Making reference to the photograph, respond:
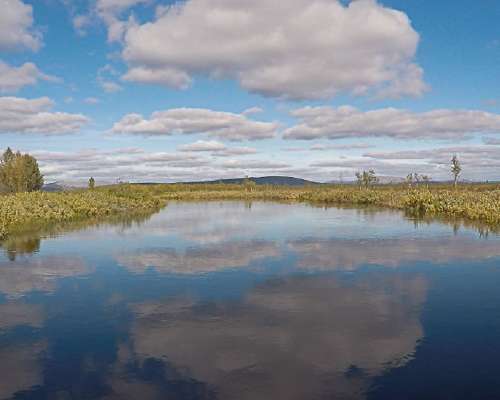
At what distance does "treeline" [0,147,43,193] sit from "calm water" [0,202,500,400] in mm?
89491

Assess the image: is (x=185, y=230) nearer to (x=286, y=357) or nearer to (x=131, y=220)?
(x=131, y=220)

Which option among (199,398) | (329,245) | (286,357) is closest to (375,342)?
(286,357)

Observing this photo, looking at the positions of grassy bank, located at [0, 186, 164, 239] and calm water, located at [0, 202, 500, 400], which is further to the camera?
grassy bank, located at [0, 186, 164, 239]

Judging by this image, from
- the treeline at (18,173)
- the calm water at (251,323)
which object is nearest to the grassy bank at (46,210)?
the calm water at (251,323)

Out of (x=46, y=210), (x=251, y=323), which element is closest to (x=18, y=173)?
(x=46, y=210)

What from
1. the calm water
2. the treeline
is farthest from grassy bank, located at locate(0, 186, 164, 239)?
the treeline

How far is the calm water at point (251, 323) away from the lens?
992 cm

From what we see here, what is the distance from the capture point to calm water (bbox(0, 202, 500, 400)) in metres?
9.92

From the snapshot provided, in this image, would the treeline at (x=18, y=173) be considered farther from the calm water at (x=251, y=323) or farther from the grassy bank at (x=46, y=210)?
the calm water at (x=251, y=323)

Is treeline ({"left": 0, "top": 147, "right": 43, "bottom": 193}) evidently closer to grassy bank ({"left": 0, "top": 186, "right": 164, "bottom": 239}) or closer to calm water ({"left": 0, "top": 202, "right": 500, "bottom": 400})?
grassy bank ({"left": 0, "top": 186, "right": 164, "bottom": 239})

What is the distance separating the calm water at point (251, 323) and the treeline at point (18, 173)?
8949 centimetres

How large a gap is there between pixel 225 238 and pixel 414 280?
1579 centimetres

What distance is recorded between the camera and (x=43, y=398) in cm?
935

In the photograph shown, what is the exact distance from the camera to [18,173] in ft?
349
